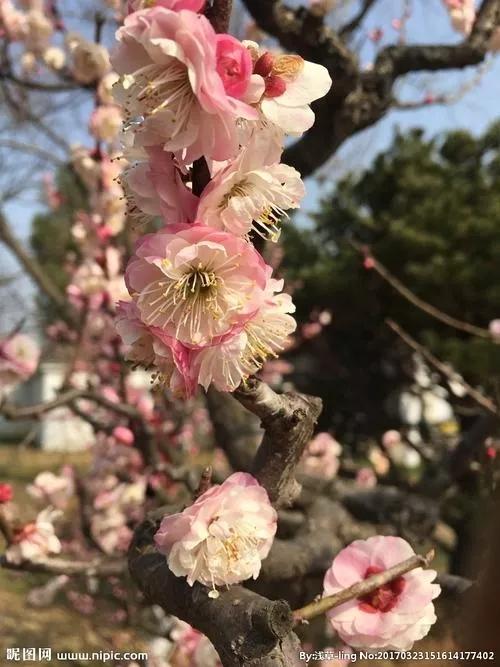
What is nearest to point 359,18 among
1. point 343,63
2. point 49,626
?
point 343,63

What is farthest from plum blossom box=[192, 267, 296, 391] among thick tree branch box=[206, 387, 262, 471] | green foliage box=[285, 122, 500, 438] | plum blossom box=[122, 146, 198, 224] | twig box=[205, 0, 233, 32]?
green foliage box=[285, 122, 500, 438]

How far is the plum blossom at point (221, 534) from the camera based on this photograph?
2.35ft

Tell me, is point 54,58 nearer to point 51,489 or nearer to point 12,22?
point 12,22

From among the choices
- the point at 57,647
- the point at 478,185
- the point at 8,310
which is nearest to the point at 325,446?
the point at 57,647

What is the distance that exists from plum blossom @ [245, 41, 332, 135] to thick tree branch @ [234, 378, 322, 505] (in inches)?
10.7

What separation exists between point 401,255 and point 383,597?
17.2 ft

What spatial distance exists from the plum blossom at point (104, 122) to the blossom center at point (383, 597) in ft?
6.43

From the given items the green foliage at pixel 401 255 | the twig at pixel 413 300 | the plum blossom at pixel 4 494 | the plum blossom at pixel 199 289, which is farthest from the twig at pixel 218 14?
the green foliage at pixel 401 255

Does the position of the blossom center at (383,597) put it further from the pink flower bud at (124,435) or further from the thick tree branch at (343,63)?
the pink flower bud at (124,435)

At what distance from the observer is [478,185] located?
6.02 metres

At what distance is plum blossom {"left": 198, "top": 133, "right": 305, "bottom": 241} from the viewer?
576 mm

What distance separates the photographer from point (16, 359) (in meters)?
2.35

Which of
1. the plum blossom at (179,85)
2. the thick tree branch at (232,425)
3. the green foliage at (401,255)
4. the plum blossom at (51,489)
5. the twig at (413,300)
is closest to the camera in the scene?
the plum blossom at (179,85)

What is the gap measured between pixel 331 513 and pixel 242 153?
143cm
